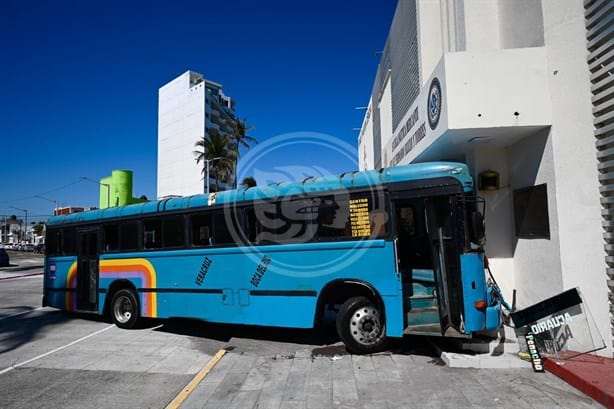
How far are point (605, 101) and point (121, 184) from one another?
28277 millimetres

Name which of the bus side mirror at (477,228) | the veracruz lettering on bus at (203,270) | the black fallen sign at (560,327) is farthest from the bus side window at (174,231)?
the black fallen sign at (560,327)

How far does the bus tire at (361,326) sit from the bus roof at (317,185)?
2038 mm

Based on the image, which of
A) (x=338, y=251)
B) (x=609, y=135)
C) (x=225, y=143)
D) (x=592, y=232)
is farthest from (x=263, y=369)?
(x=225, y=143)

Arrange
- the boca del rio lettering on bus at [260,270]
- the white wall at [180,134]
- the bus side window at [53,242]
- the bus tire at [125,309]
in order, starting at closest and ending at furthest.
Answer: the boca del rio lettering on bus at [260,270] → the bus tire at [125,309] → the bus side window at [53,242] → the white wall at [180,134]

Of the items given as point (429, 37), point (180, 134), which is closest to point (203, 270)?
point (429, 37)

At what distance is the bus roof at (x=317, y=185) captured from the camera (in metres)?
6.21

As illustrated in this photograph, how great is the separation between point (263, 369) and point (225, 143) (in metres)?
37.5

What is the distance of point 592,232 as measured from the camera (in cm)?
586

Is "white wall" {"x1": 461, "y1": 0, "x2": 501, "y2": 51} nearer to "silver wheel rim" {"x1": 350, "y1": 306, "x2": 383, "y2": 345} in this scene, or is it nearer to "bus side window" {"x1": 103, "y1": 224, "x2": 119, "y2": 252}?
"silver wheel rim" {"x1": 350, "y1": 306, "x2": 383, "y2": 345}

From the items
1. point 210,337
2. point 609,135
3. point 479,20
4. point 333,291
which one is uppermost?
point 479,20

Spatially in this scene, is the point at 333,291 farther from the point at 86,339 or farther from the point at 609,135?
the point at 86,339

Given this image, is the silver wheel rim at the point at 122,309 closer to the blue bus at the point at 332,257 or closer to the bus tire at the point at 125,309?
the bus tire at the point at 125,309

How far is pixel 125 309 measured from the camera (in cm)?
954

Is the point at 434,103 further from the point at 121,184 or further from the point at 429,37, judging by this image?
the point at 121,184
